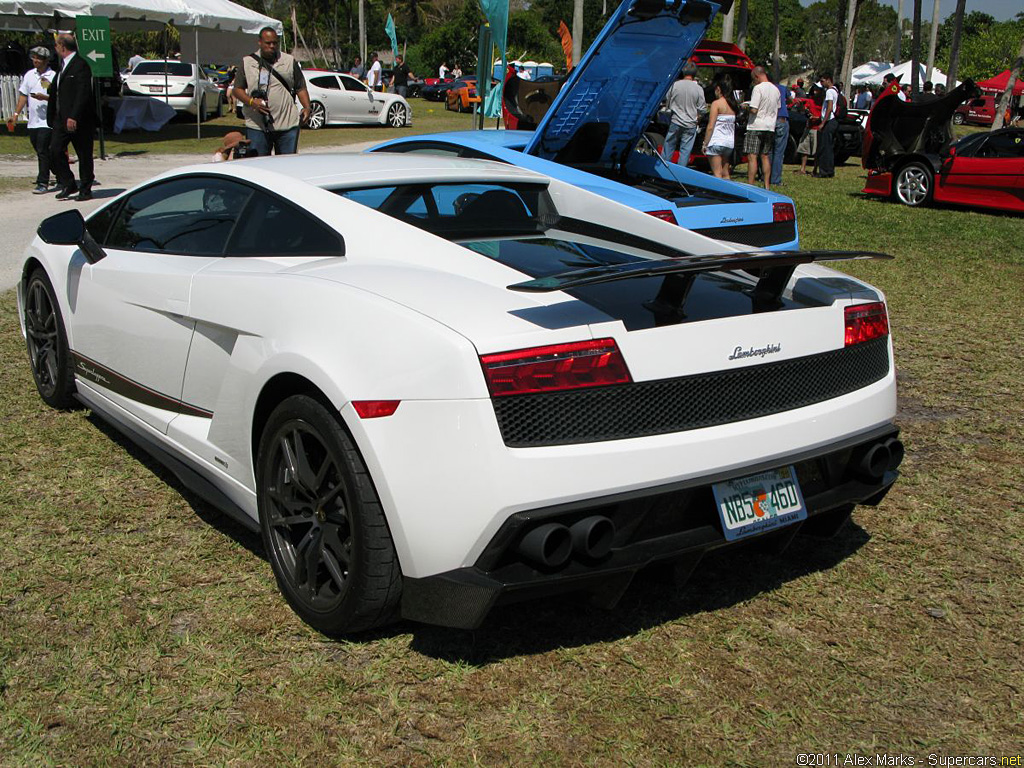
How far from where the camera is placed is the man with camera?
9977 millimetres

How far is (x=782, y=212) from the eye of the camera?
21.6 feet

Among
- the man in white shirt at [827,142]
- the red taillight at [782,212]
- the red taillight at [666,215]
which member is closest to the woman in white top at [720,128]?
the man in white shirt at [827,142]

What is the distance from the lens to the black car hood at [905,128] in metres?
14.7

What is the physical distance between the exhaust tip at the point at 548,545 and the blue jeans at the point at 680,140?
1303 cm

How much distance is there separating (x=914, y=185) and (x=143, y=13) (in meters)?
13.9

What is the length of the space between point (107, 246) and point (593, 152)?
4.40m

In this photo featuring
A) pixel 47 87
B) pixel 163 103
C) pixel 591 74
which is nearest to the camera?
pixel 591 74

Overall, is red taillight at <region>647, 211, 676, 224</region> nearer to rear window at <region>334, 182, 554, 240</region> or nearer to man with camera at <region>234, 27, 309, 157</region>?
rear window at <region>334, 182, 554, 240</region>

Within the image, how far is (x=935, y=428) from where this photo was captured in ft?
16.1

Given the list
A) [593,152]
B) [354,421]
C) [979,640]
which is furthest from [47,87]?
[979,640]

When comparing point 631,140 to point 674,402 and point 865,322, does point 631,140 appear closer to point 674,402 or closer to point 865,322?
point 865,322

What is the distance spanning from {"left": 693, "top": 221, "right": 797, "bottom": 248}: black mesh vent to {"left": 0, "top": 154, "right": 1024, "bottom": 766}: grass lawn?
255cm

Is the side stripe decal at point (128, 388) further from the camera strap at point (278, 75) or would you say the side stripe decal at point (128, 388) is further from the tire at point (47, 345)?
the camera strap at point (278, 75)

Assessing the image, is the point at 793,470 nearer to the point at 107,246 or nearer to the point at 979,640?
the point at 979,640
